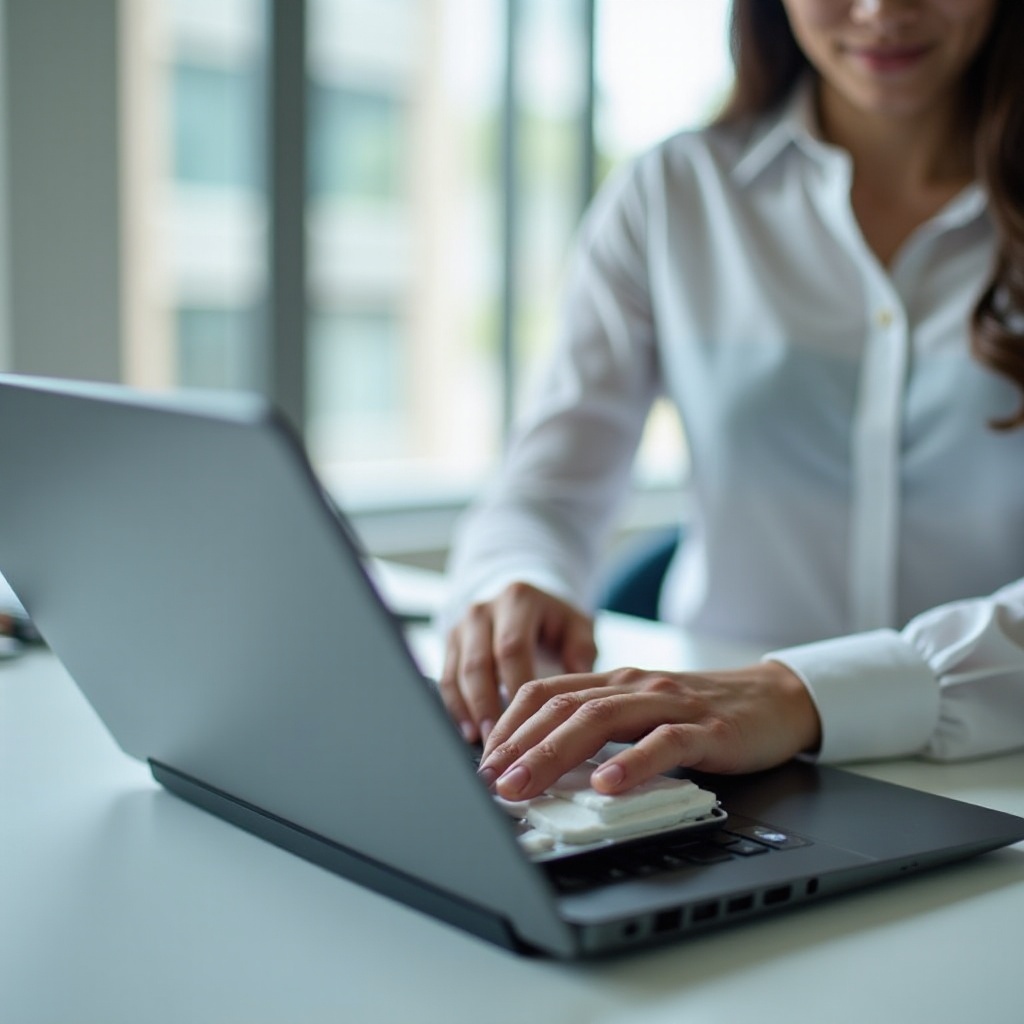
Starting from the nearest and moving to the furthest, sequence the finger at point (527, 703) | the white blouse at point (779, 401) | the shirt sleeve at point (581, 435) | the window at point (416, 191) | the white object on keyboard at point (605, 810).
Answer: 1. the white object on keyboard at point (605, 810)
2. the finger at point (527, 703)
3. the shirt sleeve at point (581, 435)
4. the white blouse at point (779, 401)
5. the window at point (416, 191)

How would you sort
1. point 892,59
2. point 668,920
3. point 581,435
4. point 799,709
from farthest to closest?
1. point 581,435
2. point 892,59
3. point 799,709
4. point 668,920

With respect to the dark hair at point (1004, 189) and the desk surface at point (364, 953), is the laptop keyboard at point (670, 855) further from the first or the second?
the dark hair at point (1004, 189)

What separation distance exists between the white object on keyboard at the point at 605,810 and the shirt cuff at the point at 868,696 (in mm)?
215

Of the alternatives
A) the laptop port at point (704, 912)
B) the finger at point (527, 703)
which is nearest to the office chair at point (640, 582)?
the finger at point (527, 703)

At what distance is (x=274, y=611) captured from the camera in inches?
21.5

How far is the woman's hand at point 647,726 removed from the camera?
0.66 metres

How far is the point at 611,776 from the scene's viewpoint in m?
0.64

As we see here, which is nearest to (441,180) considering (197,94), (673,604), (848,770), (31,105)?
(197,94)

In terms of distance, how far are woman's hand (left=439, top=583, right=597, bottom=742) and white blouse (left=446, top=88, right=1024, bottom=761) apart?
0.17 m

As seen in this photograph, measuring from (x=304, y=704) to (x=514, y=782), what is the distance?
123 millimetres

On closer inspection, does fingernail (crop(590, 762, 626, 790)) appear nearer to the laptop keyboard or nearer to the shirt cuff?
the laptop keyboard

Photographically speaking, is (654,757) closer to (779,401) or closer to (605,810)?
(605,810)

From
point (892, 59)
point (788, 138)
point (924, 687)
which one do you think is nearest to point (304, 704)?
point (924, 687)

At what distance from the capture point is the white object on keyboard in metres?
0.61
